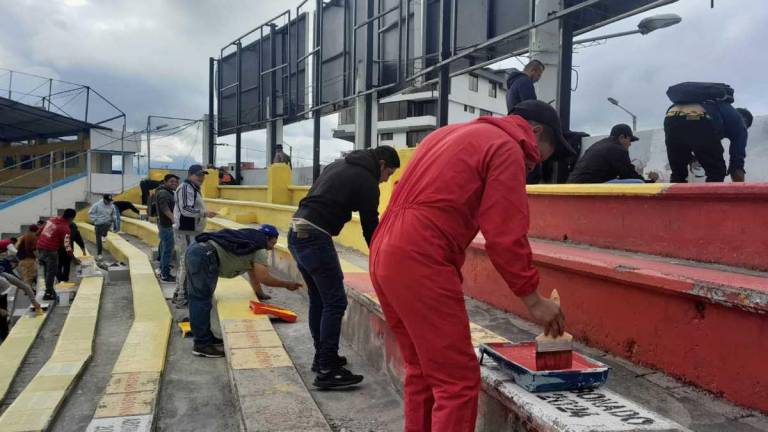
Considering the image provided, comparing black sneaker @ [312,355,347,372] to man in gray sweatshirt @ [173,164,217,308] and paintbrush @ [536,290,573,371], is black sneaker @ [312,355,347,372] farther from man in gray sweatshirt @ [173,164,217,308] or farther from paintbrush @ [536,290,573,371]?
man in gray sweatshirt @ [173,164,217,308]

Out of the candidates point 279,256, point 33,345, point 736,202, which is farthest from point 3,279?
point 736,202

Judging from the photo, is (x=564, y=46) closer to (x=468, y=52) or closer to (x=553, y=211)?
(x=468, y=52)

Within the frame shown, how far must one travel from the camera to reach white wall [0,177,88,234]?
17.4 meters

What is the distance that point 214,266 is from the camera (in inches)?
185

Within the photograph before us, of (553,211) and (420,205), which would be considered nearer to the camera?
(420,205)

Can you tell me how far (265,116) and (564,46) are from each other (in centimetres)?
1272

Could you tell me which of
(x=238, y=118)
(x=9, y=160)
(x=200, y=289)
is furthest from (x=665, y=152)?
(x=9, y=160)

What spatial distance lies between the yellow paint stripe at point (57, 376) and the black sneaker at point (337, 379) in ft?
5.13

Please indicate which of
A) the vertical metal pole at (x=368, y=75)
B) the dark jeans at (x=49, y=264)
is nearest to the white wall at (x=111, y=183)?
the dark jeans at (x=49, y=264)

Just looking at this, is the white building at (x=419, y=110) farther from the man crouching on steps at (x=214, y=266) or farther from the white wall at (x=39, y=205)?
the man crouching on steps at (x=214, y=266)

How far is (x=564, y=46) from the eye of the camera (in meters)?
5.43

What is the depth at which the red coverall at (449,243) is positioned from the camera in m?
1.82

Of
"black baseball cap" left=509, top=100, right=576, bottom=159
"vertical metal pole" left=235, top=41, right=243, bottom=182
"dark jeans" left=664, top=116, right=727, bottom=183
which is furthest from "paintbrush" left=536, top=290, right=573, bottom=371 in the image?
"vertical metal pole" left=235, top=41, right=243, bottom=182

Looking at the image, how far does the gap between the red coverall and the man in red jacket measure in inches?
388
